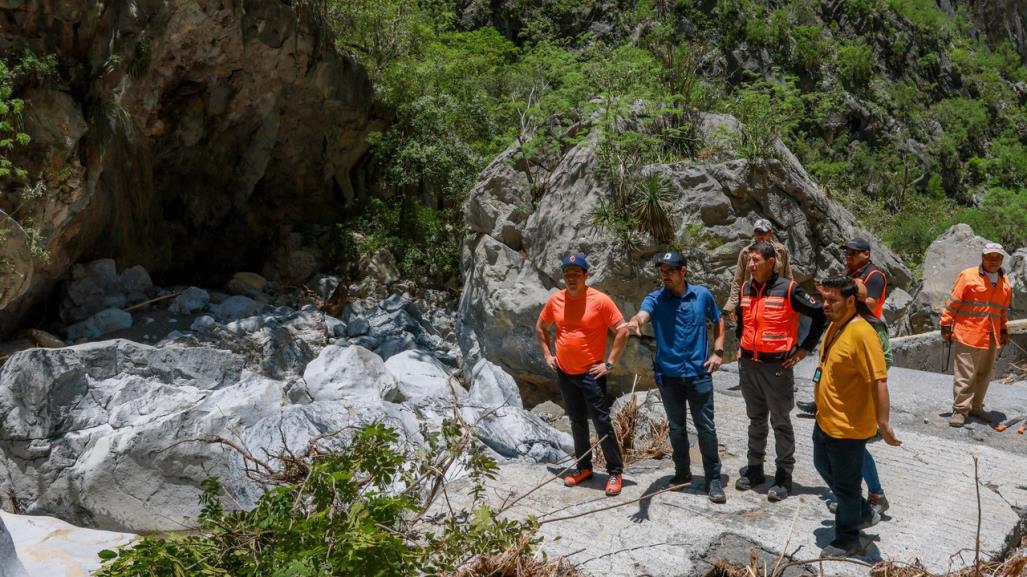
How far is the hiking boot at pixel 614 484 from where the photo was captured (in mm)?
4598

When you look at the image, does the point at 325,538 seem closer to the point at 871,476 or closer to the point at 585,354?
the point at 585,354

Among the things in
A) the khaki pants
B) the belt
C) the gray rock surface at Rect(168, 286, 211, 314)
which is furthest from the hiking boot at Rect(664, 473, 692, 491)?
the gray rock surface at Rect(168, 286, 211, 314)

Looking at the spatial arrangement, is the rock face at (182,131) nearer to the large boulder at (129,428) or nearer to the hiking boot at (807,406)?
the large boulder at (129,428)

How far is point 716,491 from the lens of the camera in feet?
14.6

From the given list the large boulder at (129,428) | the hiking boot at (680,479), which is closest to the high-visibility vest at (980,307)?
the hiking boot at (680,479)

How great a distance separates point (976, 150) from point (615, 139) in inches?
818

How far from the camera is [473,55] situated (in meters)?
16.7

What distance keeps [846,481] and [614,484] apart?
1.36m

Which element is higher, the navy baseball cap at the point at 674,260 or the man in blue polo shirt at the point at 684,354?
the navy baseball cap at the point at 674,260

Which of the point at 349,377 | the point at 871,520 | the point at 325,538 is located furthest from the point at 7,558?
the point at 349,377

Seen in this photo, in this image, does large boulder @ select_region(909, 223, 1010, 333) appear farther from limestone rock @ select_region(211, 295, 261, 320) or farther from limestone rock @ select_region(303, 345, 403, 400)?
limestone rock @ select_region(211, 295, 261, 320)

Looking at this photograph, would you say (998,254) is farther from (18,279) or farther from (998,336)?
(18,279)

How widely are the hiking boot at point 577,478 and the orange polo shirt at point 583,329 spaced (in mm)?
674

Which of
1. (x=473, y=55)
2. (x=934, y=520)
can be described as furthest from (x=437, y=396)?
(x=473, y=55)
